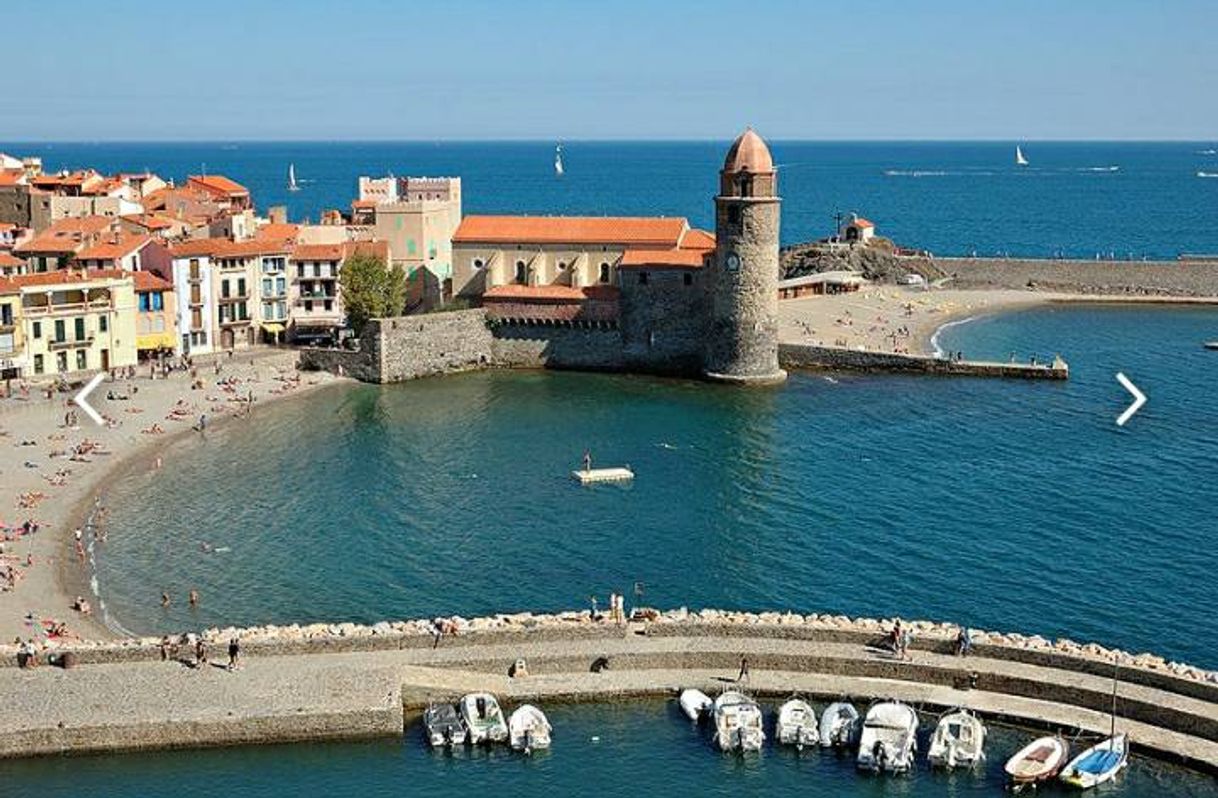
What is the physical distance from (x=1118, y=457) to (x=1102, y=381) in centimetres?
1818

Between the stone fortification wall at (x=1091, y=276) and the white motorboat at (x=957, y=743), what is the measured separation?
8438cm

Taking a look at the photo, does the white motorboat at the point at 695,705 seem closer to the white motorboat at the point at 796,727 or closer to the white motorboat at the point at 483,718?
the white motorboat at the point at 796,727

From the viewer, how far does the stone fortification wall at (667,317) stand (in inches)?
3031

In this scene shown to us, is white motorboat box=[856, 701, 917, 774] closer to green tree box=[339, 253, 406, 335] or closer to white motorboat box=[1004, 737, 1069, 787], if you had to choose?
white motorboat box=[1004, 737, 1069, 787]

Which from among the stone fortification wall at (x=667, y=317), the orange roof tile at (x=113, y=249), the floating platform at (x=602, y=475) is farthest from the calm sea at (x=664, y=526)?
the orange roof tile at (x=113, y=249)

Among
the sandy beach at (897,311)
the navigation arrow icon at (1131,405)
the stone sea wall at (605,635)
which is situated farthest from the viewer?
the sandy beach at (897,311)

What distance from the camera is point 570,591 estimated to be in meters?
42.9

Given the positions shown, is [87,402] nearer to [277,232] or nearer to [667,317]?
[277,232]

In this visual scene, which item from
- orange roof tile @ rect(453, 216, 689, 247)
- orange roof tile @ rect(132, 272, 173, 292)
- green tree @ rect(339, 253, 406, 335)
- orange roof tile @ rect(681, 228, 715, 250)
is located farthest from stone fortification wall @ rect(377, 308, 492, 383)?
orange roof tile @ rect(681, 228, 715, 250)

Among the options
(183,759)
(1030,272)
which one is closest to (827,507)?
(183,759)

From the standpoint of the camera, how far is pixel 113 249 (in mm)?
78125

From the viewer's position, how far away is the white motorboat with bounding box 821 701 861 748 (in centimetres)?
3203

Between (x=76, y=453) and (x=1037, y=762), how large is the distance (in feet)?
133

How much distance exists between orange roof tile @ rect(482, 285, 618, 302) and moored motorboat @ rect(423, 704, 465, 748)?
4693 centimetres
